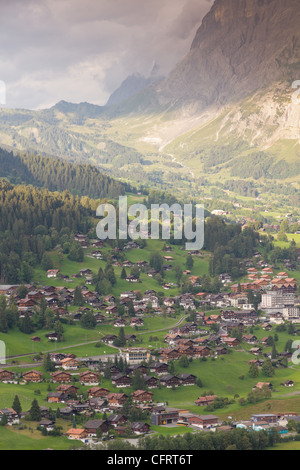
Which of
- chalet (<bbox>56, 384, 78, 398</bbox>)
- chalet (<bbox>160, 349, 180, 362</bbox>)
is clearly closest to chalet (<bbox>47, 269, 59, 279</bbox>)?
chalet (<bbox>160, 349, 180, 362</bbox>)

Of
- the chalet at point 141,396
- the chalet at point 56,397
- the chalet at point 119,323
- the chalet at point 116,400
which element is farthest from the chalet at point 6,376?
the chalet at point 119,323

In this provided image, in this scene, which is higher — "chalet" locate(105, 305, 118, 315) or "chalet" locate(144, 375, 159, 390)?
"chalet" locate(105, 305, 118, 315)

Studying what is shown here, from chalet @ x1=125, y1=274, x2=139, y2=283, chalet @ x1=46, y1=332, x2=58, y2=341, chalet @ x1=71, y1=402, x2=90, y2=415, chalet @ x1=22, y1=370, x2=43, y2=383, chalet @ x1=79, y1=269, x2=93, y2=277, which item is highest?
chalet @ x1=79, y1=269, x2=93, y2=277

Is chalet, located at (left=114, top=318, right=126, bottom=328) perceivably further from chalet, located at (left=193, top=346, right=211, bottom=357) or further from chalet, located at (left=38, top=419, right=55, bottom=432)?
chalet, located at (left=38, top=419, right=55, bottom=432)

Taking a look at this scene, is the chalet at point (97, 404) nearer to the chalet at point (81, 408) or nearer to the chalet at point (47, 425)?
the chalet at point (81, 408)

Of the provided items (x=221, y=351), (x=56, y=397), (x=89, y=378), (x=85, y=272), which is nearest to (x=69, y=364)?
(x=89, y=378)

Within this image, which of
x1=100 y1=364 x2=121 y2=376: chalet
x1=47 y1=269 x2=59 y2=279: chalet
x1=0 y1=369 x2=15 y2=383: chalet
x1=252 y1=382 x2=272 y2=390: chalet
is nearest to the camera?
x1=0 y1=369 x2=15 y2=383: chalet
